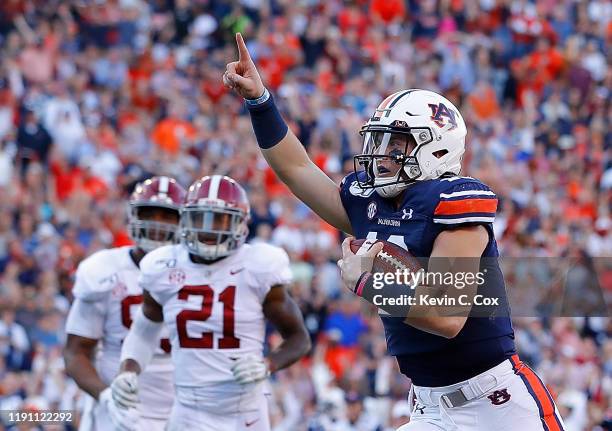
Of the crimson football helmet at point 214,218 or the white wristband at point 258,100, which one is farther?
the crimson football helmet at point 214,218

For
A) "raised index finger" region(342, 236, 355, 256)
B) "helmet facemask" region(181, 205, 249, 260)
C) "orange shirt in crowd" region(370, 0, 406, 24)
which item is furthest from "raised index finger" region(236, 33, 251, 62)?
"orange shirt in crowd" region(370, 0, 406, 24)

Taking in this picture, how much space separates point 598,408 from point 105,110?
604 cm

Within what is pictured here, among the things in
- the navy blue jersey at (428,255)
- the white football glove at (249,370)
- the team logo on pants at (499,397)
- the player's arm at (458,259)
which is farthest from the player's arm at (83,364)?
the player's arm at (458,259)

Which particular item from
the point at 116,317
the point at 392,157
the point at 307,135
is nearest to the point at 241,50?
the point at 392,157

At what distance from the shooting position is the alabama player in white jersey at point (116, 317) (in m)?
6.23

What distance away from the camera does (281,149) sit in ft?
16.1

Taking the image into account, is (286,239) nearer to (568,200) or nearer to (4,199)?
(4,199)

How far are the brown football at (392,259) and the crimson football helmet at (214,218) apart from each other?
4.94 ft

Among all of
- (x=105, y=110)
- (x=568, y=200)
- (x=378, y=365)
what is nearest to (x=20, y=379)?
(x=378, y=365)

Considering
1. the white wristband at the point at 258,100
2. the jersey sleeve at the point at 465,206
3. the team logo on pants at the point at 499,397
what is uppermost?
the white wristband at the point at 258,100

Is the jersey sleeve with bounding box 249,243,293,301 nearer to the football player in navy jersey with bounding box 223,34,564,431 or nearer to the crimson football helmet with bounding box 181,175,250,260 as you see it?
the crimson football helmet with bounding box 181,175,250,260

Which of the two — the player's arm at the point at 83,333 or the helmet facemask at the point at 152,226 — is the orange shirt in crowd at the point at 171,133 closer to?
the helmet facemask at the point at 152,226

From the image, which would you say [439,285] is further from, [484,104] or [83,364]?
[484,104]

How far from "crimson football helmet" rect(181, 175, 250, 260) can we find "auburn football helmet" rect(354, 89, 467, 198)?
1294 millimetres
